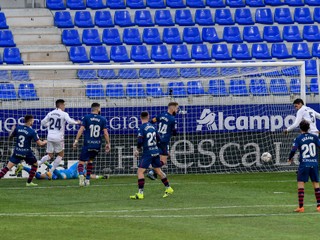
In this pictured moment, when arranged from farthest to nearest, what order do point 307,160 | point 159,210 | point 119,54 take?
point 119,54 → point 159,210 → point 307,160

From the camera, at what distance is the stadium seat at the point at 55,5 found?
31172mm

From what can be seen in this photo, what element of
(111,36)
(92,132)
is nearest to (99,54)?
Answer: (111,36)

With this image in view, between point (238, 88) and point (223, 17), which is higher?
point (223, 17)

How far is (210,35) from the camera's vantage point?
31.2 metres

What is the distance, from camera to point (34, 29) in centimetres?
3055

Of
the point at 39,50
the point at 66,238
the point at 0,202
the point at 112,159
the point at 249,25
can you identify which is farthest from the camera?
the point at 249,25

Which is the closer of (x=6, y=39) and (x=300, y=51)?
(x=6, y=39)

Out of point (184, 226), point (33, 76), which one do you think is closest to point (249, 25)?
point (33, 76)

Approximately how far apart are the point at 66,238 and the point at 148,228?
67.1 inches

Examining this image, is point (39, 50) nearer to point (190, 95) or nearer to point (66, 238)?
point (190, 95)

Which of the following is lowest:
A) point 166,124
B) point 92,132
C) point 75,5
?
point 92,132

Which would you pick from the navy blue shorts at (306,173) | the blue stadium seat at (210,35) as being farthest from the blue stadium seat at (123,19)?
the navy blue shorts at (306,173)

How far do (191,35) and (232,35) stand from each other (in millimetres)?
1380

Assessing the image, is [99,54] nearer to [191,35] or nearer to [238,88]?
[191,35]
